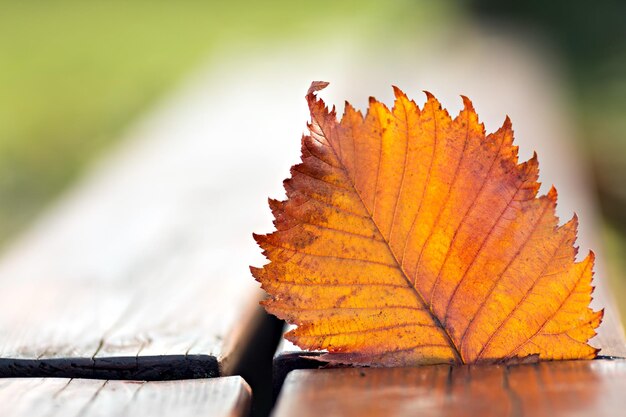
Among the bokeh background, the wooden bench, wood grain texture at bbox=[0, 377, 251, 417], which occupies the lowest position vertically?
A: the bokeh background

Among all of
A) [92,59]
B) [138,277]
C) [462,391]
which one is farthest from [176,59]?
[462,391]

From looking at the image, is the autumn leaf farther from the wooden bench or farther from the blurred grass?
the blurred grass

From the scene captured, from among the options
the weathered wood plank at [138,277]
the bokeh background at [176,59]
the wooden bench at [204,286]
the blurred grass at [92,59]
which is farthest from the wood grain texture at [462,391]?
the blurred grass at [92,59]

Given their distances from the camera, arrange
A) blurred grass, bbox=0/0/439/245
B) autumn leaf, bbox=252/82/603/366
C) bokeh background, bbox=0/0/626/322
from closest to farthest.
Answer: autumn leaf, bbox=252/82/603/366
bokeh background, bbox=0/0/626/322
blurred grass, bbox=0/0/439/245

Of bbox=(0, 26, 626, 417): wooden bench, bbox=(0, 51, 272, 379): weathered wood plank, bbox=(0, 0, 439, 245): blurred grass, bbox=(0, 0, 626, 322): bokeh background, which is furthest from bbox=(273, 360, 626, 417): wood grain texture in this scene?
bbox=(0, 0, 439, 245): blurred grass

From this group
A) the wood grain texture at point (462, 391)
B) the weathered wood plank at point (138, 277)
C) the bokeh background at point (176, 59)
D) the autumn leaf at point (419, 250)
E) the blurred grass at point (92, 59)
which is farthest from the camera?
the blurred grass at point (92, 59)

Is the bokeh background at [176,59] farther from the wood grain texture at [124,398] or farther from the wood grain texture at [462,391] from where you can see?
the wood grain texture at [124,398]
